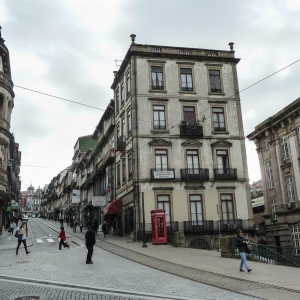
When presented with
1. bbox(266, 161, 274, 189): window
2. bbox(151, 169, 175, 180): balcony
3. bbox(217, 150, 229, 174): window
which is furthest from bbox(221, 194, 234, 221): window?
bbox(266, 161, 274, 189): window

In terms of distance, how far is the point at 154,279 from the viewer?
11797 mm

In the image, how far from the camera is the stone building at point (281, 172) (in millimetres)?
32125

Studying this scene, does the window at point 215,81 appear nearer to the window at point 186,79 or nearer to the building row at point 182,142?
the building row at point 182,142

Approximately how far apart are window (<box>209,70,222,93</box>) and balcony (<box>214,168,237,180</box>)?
7.45 metres

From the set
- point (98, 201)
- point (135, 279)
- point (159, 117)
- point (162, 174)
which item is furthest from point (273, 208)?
point (135, 279)

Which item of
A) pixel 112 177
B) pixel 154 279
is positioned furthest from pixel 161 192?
pixel 154 279

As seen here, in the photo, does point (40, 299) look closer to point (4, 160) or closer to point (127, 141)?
point (127, 141)

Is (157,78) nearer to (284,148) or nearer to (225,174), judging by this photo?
(225,174)

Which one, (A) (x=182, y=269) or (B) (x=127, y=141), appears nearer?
(A) (x=182, y=269)

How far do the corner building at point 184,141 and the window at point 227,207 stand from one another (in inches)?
3.3

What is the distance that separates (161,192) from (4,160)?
14.8m

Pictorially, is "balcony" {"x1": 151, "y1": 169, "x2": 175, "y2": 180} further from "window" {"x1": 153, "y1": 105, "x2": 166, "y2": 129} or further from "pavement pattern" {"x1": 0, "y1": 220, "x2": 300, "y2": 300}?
"pavement pattern" {"x1": 0, "y1": 220, "x2": 300, "y2": 300}

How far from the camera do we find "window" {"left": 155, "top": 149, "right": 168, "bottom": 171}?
30750 millimetres

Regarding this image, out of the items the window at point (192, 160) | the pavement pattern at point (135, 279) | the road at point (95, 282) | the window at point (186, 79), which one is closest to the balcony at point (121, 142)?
the window at point (192, 160)
